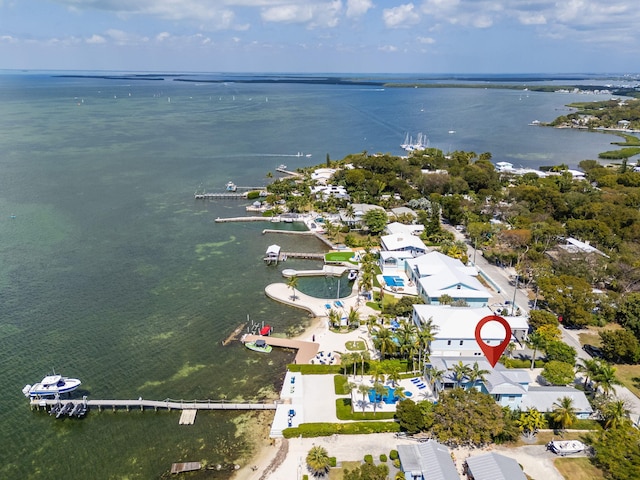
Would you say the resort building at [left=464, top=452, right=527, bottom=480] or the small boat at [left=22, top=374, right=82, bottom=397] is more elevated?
the resort building at [left=464, top=452, right=527, bottom=480]

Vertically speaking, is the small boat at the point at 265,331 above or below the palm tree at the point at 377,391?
below

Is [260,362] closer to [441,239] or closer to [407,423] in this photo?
[407,423]

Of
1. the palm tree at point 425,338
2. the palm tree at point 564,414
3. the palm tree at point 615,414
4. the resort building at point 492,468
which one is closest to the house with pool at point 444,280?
the palm tree at point 425,338

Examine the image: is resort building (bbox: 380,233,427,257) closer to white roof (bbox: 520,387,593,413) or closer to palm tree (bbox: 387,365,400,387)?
palm tree (bbox: 387,365,400,387)

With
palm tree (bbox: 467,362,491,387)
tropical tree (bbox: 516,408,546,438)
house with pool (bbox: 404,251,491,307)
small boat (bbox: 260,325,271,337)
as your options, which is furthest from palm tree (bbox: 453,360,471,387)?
small boat (bbox: 260,325,271,337)

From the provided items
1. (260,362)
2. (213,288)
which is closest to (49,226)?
(213,288)

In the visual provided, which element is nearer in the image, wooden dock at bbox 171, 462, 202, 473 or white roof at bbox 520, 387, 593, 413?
wooden dock at bbox 171, 462, 202, 473

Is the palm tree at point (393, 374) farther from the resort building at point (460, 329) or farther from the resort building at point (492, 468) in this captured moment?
the resort building at point (492, 468)
